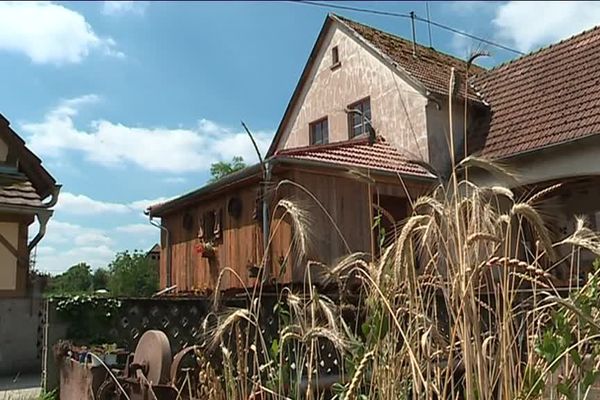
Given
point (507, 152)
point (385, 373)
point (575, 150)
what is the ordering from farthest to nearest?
point (507, 152), point (575, 150), point (385, 373)

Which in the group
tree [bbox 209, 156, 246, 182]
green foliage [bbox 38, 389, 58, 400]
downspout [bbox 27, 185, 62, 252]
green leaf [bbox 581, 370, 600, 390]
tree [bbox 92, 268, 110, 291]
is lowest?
green foliage [bbox 38, 389, 58, 400]

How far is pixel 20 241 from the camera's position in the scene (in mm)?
10336

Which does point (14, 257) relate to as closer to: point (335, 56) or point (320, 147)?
point (320, 147)

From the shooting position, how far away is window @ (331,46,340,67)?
45.7 feet

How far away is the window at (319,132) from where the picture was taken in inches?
559

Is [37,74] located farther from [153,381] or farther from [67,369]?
[153,381]

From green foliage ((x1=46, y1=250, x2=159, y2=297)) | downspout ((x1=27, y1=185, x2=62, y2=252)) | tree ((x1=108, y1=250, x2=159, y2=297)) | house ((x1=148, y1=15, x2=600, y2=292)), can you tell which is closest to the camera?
house ((x1=148, y1=15, x2=600, y2=292))

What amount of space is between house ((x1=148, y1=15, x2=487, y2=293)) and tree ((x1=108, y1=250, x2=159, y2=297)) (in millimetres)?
12914

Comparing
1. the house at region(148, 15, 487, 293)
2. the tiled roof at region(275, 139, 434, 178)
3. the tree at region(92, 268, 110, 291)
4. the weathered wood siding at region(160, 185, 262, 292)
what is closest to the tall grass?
the house at region(148, 15, 487, 293)

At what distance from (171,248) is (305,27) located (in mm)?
7369

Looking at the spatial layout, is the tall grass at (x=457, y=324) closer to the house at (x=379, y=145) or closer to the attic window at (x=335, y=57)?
the house at (x=379, y=145)

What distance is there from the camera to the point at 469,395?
1.65m

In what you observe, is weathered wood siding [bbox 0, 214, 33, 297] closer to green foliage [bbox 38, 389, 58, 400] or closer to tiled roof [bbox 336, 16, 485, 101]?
green foliage [bbox 38, 389, 58, 400]

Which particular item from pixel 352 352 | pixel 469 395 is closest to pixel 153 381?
pixel 352 352
